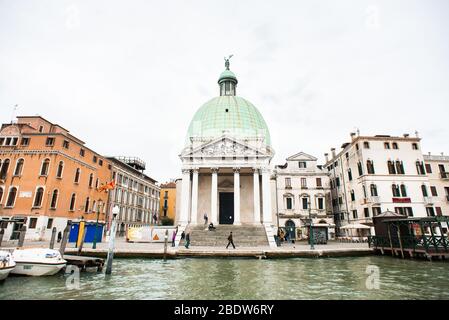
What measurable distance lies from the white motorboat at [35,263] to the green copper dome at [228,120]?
23620 mm

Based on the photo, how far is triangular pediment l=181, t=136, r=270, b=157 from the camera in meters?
Answer: 28.1

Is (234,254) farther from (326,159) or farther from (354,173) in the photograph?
(326,159)

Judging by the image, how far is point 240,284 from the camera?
29.1ft

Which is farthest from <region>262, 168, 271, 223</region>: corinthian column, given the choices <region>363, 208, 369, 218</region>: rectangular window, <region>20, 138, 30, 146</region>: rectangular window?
<region>20, 138, 30, 146</region>: rectangular window

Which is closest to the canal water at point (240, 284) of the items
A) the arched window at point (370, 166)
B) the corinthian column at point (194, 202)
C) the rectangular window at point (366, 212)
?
the corinthian column at point (194, 202)

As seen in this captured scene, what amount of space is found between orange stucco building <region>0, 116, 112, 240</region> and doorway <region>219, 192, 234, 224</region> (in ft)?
51.4

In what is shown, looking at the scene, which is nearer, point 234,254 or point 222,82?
point 234,254

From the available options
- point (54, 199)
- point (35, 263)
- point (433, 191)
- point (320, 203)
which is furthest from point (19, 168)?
point (433, 191)

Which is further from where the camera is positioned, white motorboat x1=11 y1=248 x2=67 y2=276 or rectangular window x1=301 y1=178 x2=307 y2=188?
rectangular window x1=301 y1=178 x2=307 y2=188

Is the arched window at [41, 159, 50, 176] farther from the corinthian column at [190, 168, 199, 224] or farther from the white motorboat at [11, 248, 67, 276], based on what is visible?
the white motorboat at [11, 248, 67, 276]

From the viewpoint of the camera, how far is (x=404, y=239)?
17.8 meters

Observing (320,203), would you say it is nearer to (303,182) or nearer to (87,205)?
(303,182)

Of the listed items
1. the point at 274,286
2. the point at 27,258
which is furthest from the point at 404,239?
the point at 27,258
